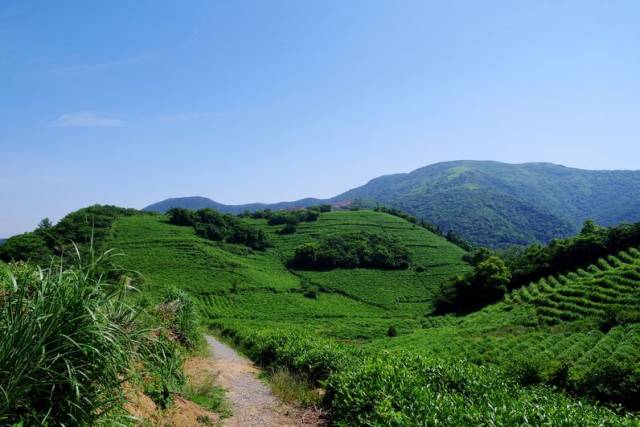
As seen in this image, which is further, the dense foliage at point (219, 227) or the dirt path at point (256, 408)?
the dense foliage at point (219, 227)

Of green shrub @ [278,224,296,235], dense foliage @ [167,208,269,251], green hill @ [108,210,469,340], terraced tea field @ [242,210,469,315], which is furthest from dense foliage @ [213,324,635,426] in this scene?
green shrub @ [278,224,296,235]

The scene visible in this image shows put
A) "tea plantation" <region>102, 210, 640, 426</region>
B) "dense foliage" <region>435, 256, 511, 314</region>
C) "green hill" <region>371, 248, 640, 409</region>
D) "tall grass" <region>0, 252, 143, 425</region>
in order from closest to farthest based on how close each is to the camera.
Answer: "tall grass" <region>0, 252, 143, 425</region>, "tea plantation" <region>102, 210, 640, 426</region>, "green hill" <region>371, 248, 640, 409</region>, "dense foliage" <region>435, 256, 511, 314</region>

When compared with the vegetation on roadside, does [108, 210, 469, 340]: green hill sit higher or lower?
lower

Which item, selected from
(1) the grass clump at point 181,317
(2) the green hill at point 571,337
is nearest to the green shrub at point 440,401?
(2) the green hill at point 571,337

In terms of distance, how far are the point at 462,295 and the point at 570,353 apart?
4174 centimetres

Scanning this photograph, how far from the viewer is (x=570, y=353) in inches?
959

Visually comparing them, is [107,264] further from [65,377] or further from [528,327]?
[528,327]

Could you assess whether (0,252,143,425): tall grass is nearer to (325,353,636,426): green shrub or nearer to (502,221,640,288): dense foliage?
(325,353,636,426): green shrub

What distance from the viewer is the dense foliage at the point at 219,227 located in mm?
103688

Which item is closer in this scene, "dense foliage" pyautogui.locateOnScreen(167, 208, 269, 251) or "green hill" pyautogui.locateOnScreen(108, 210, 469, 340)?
"green hill" pyautogui.locateOnScreen(108, 210, 469, 340)

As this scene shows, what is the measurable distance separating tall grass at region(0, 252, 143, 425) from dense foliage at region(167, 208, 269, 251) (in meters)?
100

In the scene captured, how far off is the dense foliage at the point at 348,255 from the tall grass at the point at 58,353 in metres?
91.7

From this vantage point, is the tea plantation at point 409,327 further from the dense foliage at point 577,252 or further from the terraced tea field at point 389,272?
the dense foliage at point 577,252

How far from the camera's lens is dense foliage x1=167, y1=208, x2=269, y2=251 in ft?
340
